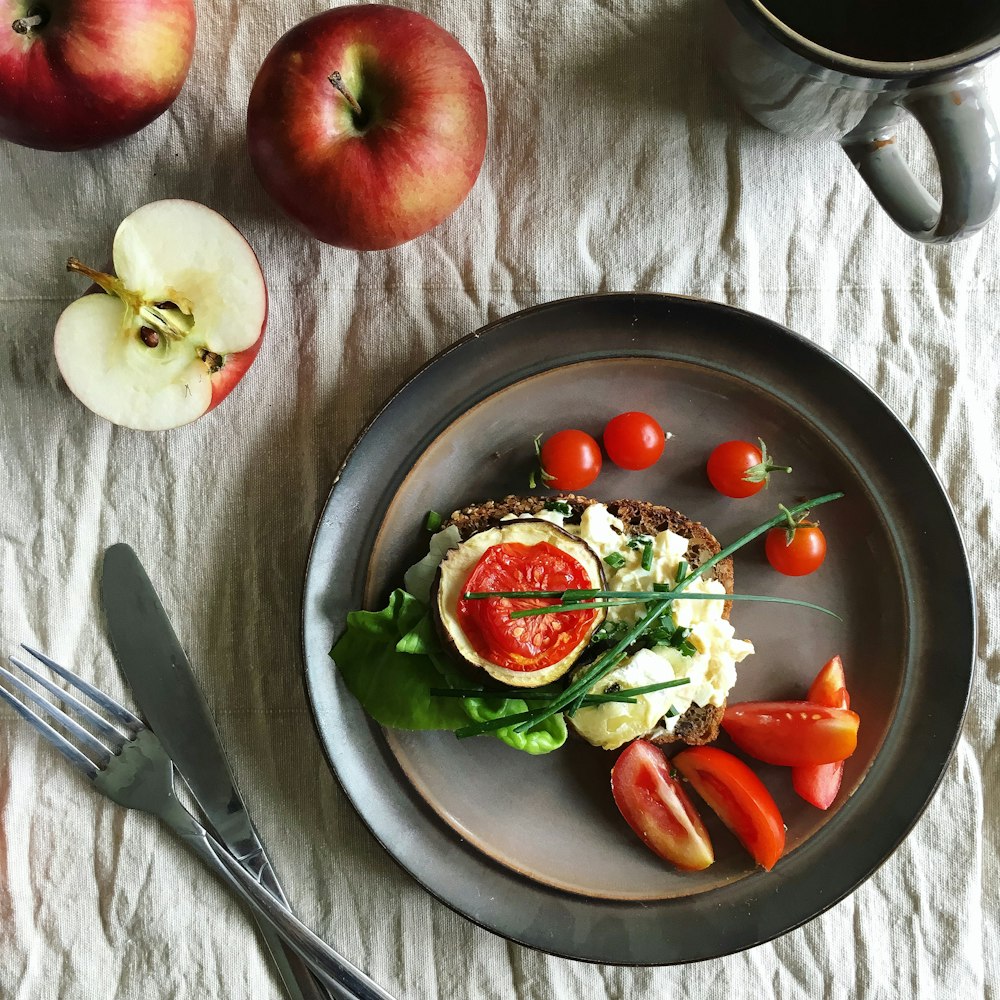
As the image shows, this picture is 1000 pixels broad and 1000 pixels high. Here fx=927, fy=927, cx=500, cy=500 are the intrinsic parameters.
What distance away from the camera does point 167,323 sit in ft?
3.52

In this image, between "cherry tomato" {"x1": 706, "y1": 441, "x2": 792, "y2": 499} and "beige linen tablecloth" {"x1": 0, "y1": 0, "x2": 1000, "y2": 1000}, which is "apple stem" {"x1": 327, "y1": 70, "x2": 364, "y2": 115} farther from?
"cherry tomato" {"x1": 706, "y1": 441, "x2": 792, "y2": 499}

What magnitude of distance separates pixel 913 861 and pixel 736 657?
1.28ft

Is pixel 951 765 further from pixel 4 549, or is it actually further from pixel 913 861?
pixel 4 549

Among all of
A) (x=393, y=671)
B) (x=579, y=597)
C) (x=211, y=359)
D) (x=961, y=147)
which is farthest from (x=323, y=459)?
(x=961, y=147)

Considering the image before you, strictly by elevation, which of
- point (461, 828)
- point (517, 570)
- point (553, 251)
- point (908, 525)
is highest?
point (553, 251)

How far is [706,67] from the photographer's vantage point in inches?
47.9

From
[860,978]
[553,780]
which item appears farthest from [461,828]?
[860,978]

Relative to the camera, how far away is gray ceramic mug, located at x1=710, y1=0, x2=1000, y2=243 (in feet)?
2.72

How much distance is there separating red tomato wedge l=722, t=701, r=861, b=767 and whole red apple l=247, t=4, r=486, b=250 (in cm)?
73

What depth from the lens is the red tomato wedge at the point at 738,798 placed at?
1.13m

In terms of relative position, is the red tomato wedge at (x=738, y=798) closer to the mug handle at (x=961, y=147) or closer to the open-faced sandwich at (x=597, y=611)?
the open-faced sandwich at (x=597, y=611)

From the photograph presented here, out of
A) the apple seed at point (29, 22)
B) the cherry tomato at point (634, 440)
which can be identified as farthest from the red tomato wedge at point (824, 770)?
the apple seed at point (29, 22)

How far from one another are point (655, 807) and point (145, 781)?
643 mm

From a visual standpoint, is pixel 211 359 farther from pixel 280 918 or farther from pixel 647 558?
pixel 280 918
